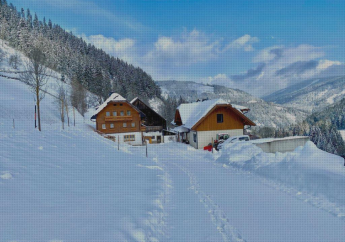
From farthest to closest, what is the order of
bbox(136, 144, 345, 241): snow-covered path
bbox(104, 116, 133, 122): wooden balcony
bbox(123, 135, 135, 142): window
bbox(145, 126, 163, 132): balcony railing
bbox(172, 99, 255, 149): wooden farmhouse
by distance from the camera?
bbox(145, 126, 163, 132): balcony railing
bbox(123, 135, 135, 142): window
bbox(104, 116, 133, 122): wooden balcony
bbox(172, 99, 255, 149): wooden farmhouse
bbox(136, 144, 345, 241): snow-covered path

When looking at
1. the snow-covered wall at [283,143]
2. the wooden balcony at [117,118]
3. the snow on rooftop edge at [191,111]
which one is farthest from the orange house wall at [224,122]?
the wooden balcony at [117,118]

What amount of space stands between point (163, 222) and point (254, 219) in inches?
104

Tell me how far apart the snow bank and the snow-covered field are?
4 cm

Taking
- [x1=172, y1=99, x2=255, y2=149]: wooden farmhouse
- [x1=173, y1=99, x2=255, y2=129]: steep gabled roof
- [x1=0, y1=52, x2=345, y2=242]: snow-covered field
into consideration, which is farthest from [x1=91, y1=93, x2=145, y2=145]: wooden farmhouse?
[x1=0, y1=52, x2=345, y2=242]: snow-covered field

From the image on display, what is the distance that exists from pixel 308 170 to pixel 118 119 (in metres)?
30.5

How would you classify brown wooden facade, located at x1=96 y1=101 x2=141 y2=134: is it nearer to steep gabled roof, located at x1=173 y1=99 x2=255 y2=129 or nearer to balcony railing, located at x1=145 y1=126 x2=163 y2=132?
steep gabled roof, located at x1=173 y1=99 x2=255 y2=129

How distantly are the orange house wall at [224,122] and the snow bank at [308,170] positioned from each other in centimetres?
1636

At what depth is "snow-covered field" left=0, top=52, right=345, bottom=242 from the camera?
4688mm

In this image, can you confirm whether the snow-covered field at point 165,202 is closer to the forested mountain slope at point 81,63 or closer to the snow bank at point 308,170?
the snow bank at point 308,170

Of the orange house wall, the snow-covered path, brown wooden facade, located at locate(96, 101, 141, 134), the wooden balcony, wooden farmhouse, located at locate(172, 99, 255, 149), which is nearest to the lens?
the snow-covered path

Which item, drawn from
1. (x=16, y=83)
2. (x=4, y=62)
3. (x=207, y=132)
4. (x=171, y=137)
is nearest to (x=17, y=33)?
(x=4, y=62)

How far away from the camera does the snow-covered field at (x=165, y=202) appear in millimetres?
4688

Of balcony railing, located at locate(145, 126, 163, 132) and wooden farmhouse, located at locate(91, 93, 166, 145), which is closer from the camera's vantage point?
wooden farmhouse, located at locate(91, 93, 166, 145)

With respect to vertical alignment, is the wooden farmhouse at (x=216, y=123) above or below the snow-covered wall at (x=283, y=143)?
above
